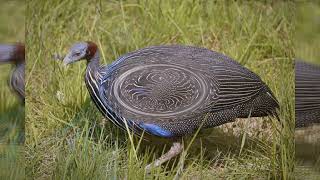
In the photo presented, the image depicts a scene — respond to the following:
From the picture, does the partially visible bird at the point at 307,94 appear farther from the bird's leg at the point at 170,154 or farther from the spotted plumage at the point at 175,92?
the bird's leg at the point at 170,154

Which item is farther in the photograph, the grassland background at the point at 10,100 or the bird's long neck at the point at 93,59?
the grassland background at the point at 10,100

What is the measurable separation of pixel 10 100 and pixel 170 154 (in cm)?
78

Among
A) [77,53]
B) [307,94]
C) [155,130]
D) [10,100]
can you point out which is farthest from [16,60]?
[307,94]

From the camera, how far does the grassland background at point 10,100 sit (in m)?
2.49

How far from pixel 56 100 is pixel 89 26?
39 cm

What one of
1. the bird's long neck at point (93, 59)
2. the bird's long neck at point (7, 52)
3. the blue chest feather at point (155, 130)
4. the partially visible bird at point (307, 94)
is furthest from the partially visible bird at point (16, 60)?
the partially visible bird at point (307, 94)

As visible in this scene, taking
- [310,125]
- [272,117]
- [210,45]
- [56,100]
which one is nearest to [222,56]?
[210,45]

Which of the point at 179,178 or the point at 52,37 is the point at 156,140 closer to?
the point at 179,178

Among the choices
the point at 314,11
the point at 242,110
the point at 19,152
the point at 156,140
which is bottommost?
the point at 19,152

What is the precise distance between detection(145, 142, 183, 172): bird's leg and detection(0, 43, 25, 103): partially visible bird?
681mm

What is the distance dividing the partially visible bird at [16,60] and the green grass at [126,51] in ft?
0.18

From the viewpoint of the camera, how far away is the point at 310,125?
8.10ft

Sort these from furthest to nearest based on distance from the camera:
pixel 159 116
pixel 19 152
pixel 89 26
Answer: pixel 89 26, pixel 19 152, pixel 159 116

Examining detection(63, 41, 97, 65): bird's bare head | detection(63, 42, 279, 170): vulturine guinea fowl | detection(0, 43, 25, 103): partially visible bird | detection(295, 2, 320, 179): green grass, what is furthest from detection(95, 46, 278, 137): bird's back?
detection(0, 43, 25, 103): partially visible bird
